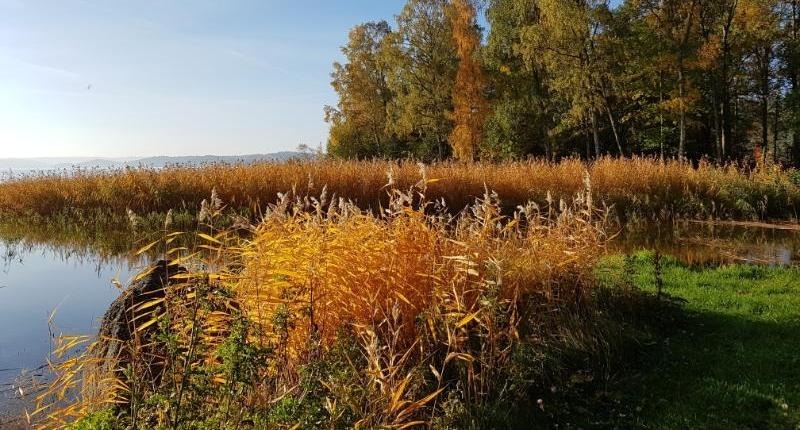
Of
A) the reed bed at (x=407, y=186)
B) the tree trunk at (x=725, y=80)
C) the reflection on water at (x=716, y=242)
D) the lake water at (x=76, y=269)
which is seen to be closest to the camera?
the lake water at (x=76, y=269)

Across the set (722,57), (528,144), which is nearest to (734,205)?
(722,57)

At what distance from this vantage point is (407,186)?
12633 mm

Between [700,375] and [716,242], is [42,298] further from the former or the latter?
[716,242]

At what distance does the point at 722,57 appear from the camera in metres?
22.3

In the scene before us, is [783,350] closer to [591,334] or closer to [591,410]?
[591,334]

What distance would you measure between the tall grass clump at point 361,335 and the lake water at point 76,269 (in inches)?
41.3

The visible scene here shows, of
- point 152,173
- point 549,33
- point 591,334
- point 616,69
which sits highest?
point 549,33

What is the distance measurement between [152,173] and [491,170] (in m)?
8.00

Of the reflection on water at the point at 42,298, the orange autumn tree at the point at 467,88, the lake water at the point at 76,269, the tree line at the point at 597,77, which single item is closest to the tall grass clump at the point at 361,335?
the reflection on water at the point at 42,298

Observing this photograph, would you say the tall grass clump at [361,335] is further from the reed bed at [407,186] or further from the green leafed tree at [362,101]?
the green leafed tree at [362,101]

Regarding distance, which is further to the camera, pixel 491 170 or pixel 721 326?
pixel 491 170

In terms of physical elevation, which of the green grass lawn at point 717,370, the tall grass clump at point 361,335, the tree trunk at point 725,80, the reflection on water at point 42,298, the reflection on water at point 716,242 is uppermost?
the tree trunk at point 725,80

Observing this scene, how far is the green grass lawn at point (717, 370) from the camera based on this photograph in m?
3.03

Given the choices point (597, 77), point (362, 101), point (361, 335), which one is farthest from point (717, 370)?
point (362, 101)
